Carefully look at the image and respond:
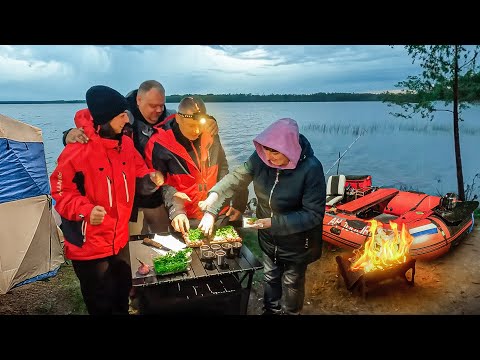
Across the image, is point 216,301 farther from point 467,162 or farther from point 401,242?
point 467,162

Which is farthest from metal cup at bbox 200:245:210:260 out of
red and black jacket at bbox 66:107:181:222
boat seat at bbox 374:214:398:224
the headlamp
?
boat seat at bbox 374:214:398:224

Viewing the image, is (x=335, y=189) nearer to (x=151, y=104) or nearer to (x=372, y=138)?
(x=372, y=138)

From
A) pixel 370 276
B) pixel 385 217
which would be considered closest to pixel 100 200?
pixel 370 276

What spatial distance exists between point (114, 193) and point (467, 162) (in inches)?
150

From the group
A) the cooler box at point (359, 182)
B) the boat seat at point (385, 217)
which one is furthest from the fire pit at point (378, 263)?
Result: the cooler box at point (359, 182)

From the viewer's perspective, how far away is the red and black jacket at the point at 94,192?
254cm

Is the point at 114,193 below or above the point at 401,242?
above

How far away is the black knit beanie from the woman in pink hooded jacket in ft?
3.42

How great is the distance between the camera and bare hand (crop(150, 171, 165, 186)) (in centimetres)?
323

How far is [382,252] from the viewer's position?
386 cm

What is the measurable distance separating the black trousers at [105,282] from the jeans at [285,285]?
4.06ft

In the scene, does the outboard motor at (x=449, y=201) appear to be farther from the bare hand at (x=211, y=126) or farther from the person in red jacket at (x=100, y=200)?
the person in red jacket at (x=100, y=200)

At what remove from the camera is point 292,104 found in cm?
359
